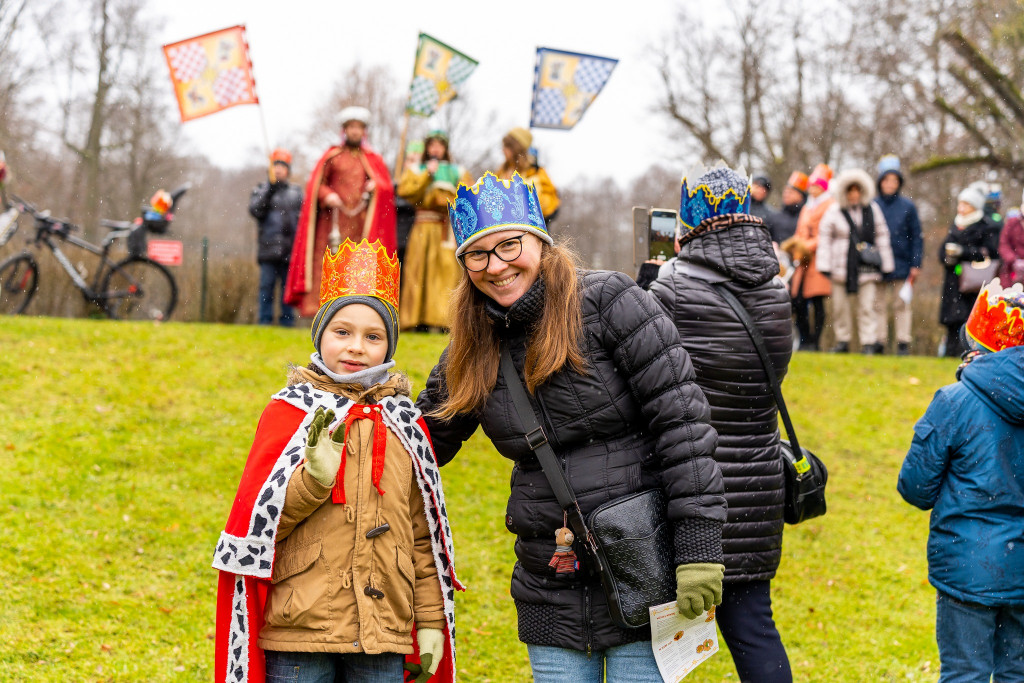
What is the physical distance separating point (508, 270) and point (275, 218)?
29.8ft

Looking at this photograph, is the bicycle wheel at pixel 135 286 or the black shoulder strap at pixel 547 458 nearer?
the black shoulder strap at pixel 547 458

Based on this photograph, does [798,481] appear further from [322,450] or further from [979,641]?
[322,450]

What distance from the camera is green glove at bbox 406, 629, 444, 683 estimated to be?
2.80 meters

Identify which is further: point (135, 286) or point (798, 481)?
point (135, 286)

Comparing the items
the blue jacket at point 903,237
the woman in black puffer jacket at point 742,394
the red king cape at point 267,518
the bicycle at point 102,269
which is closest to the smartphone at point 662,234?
the woman in black puffer jacket at point 742,394

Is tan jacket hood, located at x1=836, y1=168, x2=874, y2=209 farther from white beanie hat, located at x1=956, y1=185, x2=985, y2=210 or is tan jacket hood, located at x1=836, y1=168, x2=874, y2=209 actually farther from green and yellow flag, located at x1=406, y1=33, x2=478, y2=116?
green and yellow flag, located at x1=406, y1=33, x2=478, y2=116

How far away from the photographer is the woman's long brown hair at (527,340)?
8.46ft

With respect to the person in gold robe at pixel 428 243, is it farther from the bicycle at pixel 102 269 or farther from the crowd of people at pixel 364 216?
the bicycle at pixel 102 269

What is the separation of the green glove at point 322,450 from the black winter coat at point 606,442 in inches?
17.6

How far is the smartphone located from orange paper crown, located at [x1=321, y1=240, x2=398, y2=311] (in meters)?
1.47

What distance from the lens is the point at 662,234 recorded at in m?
4.09

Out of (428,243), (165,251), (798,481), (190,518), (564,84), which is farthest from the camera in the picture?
(165,251)

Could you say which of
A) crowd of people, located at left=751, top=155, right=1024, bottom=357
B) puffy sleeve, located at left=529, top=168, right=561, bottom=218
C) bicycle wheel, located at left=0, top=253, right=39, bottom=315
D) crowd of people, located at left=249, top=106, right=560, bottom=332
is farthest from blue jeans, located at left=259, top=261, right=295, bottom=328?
crowd of people, located at left=751, top=155, right=1024, bottom=357

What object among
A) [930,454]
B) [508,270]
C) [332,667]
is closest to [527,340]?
[508,270]
